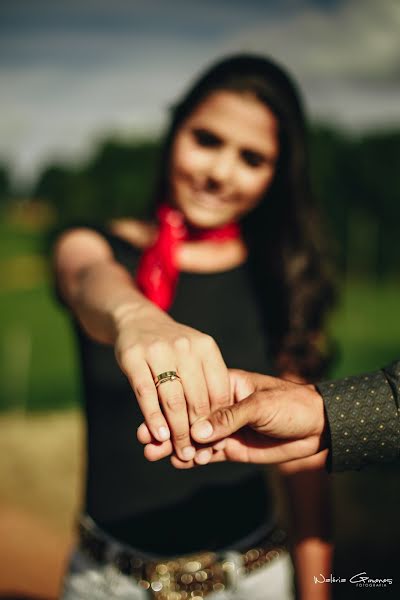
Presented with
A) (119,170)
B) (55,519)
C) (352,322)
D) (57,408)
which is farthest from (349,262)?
(55,519)

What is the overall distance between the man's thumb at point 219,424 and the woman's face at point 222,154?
2.82ft

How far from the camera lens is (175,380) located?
0.88 m

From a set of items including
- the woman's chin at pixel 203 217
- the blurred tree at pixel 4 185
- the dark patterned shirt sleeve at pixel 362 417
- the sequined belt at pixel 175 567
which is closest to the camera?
the dark patterned shirt sleeve at pixel 362 417

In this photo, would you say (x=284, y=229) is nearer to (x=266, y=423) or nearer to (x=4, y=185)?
(x=266, y=423)

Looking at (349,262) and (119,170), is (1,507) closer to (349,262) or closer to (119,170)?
(349,262)

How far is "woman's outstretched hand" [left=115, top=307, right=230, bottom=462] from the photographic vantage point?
34.6 inches

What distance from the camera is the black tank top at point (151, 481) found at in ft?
5.07

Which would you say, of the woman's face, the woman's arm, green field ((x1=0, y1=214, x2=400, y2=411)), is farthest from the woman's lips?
the woman's arm

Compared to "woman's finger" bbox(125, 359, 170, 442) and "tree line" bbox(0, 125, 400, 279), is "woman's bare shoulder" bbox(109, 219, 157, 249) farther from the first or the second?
"tree line" bbox(0, 125, 400, 279)

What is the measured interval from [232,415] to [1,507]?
3754 millimetres

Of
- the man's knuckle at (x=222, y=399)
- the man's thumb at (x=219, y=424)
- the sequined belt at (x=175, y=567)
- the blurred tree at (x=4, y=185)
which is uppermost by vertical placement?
the man's knuckle at (x=222, y=399)

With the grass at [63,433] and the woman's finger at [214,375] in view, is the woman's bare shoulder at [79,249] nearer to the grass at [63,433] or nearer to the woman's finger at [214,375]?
the woman's finger at [214,375]

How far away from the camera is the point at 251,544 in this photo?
161 centimetres

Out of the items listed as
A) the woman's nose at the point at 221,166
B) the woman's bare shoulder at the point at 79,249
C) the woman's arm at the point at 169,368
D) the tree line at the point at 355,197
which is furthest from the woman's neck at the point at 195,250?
the tree line at the point at 355,197
